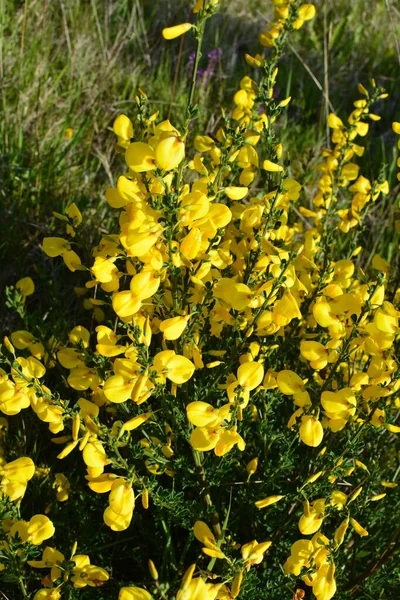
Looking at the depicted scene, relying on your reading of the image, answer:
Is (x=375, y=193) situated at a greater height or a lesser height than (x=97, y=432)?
greater

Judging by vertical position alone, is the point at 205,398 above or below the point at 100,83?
below

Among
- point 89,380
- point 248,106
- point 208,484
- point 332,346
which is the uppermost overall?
point 248,106

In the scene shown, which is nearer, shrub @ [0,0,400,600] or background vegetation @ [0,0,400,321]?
shrub @ [0,0,400,600]

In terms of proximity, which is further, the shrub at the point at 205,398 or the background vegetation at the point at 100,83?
the background vegetation at the point at 100,83

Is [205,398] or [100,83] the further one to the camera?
[100,83]

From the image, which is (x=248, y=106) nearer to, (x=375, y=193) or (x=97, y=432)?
(x=375, y=193)

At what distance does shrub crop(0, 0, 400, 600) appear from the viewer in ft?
4.72

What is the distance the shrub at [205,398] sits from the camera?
1.44 meters

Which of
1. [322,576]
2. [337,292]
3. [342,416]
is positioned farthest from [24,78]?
[322,576]

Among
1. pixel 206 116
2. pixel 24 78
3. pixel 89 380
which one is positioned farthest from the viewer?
pixel 206 116

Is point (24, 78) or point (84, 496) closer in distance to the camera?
point (84, 496)

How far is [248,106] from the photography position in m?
2.16

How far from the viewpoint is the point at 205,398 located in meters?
1.84

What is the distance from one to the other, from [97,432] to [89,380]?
8.0 inches
